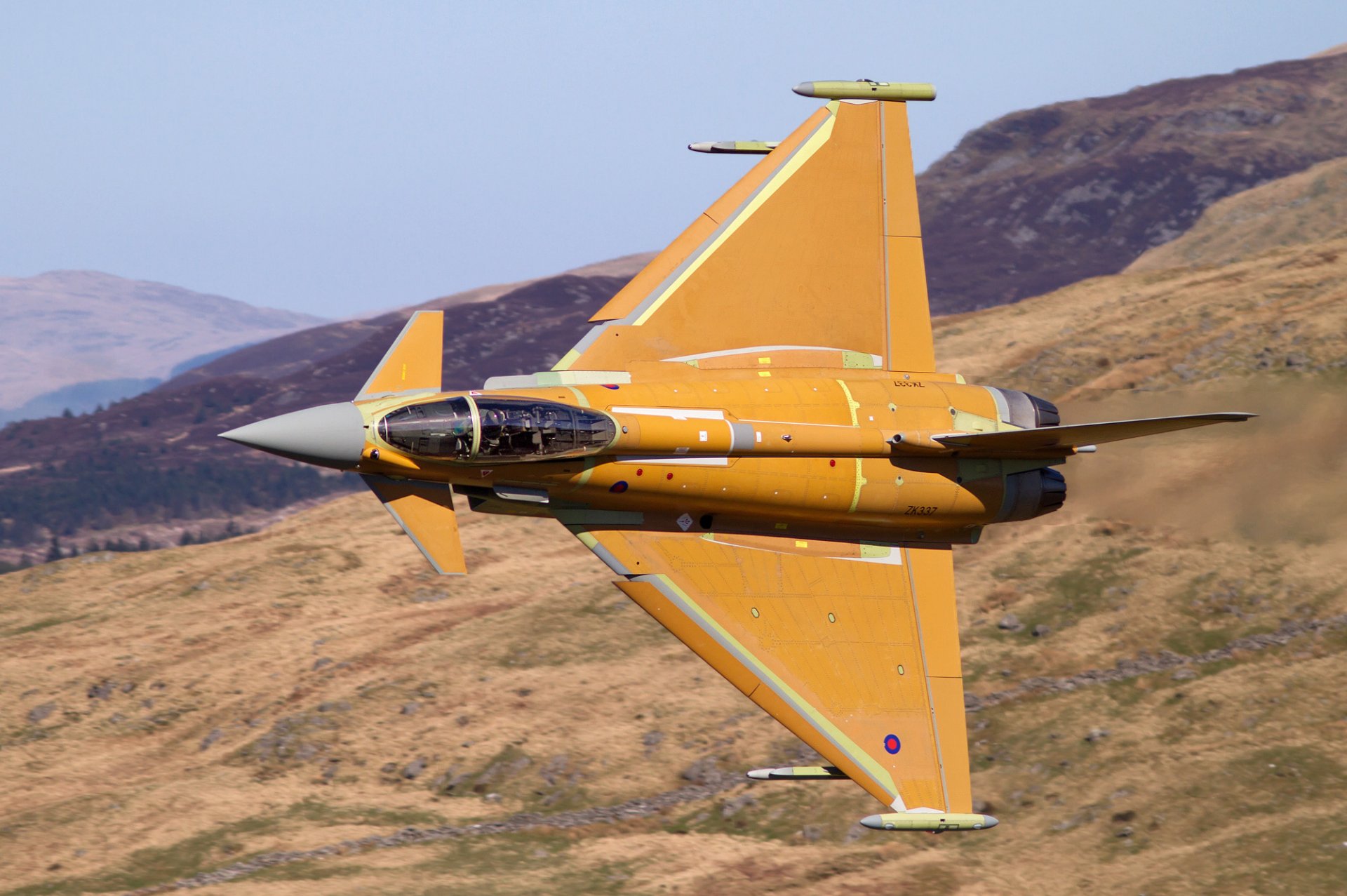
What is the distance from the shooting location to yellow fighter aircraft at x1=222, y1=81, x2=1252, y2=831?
20.0 metres

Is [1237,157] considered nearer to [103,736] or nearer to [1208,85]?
[1208,85]

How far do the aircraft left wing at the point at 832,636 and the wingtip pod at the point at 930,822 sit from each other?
230mm

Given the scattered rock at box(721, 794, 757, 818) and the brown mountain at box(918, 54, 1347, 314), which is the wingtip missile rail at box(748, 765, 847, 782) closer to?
the scattered rock at box(721, 794, 757, 818)

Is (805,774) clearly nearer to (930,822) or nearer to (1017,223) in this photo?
(930,822)

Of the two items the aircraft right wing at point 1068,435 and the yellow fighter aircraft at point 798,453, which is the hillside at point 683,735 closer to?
the yellow fighter aircraft at point 798,453

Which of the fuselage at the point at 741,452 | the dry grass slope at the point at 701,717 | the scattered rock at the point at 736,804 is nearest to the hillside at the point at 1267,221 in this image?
the dry grass slope at the point at 701,717

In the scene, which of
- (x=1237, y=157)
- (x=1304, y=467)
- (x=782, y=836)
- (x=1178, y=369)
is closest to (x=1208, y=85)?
(x=1237, y=157)

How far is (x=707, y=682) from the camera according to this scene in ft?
114

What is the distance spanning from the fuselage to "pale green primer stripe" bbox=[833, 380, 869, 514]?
0.08ft

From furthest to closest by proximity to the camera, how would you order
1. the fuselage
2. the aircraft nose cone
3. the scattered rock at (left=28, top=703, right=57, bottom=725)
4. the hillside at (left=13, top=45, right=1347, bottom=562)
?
the hillside at (left=13, top=45, right=1347, bottom=562) → the scattered rock at (left=28, top=703, right=57, bottom=725) → the fuselage → the aircraft nose cone

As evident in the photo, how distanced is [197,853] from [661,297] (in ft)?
63.2

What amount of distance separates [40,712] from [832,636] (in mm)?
28030

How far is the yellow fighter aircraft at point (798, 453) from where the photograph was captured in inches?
788

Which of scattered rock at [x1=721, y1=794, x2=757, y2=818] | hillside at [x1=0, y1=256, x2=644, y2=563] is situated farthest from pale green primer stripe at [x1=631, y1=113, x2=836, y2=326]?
hillside at [x1=0, y1=256, x2=644, y2=563]
